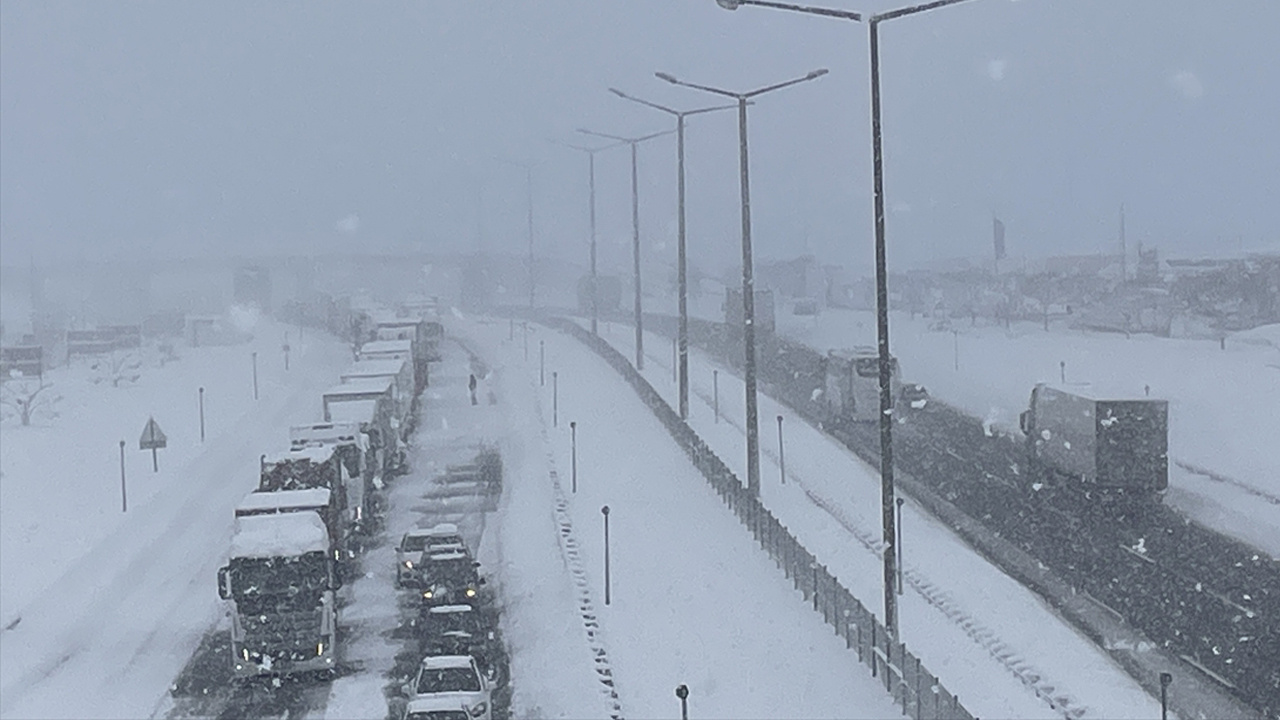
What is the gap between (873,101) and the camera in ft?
72.4

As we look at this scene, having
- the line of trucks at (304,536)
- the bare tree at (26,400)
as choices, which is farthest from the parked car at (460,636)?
the bare tree at (26,400)

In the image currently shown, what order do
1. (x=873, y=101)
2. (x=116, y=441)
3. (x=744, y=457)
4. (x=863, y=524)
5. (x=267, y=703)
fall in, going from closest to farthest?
(x=873, y=101) → (x=267, y=703) → (x=863, y=524) → (x=744, y=457) → (x=116, y=441)

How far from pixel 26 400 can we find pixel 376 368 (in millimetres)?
21740

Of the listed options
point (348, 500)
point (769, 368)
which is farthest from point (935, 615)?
point (769, 368)

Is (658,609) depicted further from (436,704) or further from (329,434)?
(329,434)

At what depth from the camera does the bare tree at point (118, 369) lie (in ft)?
258

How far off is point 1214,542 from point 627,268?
155 meters

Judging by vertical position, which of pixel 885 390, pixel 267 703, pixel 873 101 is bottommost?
pixel 267 703

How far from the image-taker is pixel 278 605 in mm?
24812

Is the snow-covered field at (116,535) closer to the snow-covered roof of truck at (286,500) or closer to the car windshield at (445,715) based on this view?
the snow-covered roof of truck at (286,500)

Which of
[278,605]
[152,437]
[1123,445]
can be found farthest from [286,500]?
[1123,445]

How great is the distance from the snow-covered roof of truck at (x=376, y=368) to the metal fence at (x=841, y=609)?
1237cm

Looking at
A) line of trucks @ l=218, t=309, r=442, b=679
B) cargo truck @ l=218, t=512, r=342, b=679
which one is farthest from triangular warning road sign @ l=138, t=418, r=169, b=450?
cargo truck @ l=218, t=512, r=342, b=679

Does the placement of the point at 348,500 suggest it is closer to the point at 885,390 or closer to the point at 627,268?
the point at 885,390
